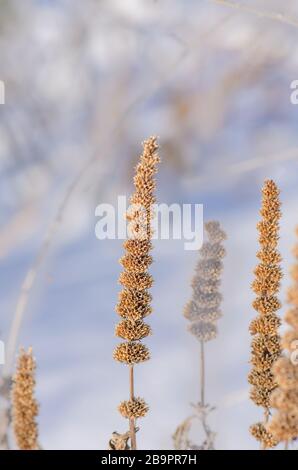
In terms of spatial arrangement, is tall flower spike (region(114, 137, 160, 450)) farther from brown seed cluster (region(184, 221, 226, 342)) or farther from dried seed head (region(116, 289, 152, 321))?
brown seed cluster (region(184, 221, 226, 342))

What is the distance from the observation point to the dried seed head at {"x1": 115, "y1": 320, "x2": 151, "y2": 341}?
997 millimetres

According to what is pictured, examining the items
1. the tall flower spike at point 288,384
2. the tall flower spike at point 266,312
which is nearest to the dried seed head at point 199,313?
the tall flower spike at point 266,312

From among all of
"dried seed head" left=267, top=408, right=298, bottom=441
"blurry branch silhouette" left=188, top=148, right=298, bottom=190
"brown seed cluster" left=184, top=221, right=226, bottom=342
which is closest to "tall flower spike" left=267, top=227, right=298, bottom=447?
"dried seed head" left=267, top=408, right=298, bottom=441

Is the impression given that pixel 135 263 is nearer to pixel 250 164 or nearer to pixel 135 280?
pixel 135 280

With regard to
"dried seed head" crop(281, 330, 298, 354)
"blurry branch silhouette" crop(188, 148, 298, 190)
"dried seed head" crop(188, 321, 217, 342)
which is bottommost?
"dried seed head" crop(281, 330, 298, 354)

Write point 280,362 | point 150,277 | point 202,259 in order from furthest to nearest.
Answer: point 202,259, point 150,277, point 280,362

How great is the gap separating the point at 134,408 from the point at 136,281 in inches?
7.1

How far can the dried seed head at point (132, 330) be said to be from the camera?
1.00 meters

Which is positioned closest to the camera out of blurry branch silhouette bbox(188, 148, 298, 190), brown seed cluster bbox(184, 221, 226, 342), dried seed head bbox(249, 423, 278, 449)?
dried seed head bbox(249, 423, 278, 449)

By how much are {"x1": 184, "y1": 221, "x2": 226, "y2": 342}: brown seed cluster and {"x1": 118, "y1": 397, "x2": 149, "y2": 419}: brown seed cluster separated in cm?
24

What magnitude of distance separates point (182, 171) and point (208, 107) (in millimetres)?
163
